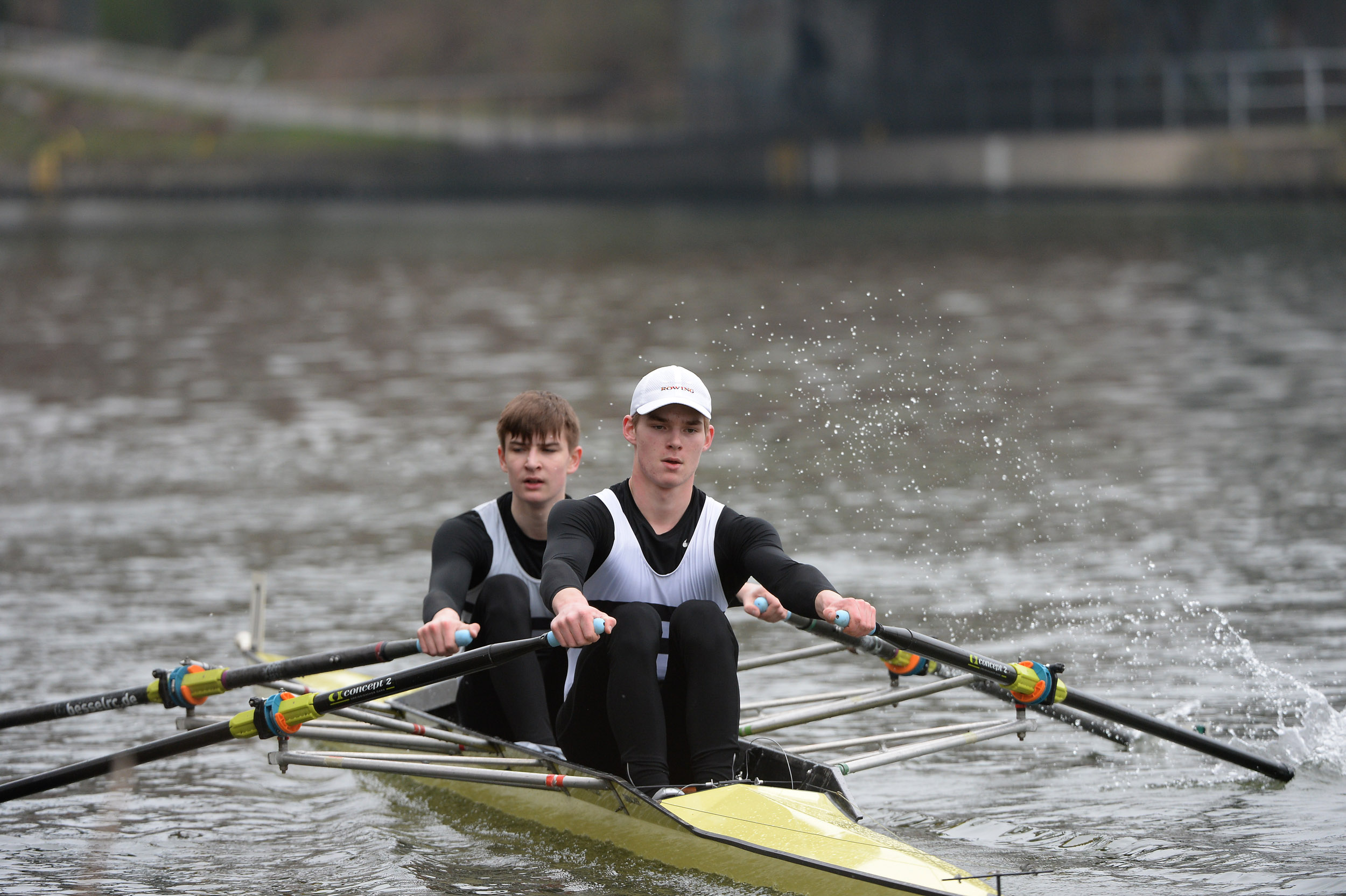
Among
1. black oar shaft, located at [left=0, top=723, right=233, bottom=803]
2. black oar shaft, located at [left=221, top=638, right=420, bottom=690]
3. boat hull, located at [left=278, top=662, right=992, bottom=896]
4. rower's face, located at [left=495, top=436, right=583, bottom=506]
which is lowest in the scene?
boat hull, located at [left=278, top=662, right=992, bottom=896]

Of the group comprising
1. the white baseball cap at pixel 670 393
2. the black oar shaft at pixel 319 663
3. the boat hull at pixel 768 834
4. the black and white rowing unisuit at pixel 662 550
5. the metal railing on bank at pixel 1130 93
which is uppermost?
the metal railing on bank at pixel 1130 93

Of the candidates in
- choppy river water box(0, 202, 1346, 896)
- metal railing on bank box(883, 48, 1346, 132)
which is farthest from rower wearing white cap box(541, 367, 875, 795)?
metal railing on bank box(883, 48, 1346, 132)

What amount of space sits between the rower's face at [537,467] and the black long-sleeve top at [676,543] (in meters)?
0.57

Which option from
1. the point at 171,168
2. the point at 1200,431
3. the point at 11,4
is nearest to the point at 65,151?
the point at 171,168

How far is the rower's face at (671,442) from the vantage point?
6.28 metres

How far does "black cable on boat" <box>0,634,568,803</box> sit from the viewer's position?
20.6 feet

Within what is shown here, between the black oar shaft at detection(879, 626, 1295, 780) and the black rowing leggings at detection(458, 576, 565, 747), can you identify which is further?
the black rowing leggings at detection(458, 576, 565, 747)

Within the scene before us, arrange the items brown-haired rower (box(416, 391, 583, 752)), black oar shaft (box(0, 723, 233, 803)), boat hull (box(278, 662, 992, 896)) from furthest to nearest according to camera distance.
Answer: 1. brown-haired rower (box(416, 391, 583, 752))
2. black oar shaft (box(0, 723, 233, 803))
3. boat hull (box(278, 662, 992, 896))

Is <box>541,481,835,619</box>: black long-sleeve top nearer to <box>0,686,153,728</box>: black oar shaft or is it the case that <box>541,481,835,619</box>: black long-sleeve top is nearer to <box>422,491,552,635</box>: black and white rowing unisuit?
<box>422,491,552,635</box>: black and white rowing unisuit

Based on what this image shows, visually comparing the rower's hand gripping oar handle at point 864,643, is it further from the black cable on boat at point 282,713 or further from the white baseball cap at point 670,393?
the black cable on boat at point 282,713

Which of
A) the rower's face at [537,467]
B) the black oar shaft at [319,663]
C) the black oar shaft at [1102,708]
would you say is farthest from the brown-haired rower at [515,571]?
the black oar shaft at [1102,708]

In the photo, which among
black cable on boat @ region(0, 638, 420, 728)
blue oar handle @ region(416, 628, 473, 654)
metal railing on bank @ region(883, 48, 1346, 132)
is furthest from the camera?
metal railing on bank @ region(883, 48, 1346, 132)

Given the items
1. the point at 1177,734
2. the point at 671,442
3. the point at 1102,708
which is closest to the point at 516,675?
the point at 671,442

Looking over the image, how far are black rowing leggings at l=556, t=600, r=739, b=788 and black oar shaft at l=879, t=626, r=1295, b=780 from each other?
2.01 feet
